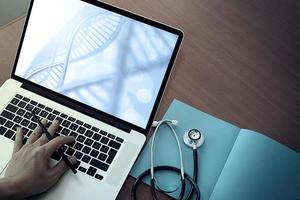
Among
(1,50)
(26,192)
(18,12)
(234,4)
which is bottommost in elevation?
(26,192)

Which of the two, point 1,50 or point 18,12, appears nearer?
point 1,50

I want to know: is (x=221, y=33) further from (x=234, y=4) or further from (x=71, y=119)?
(x=71, y=119)

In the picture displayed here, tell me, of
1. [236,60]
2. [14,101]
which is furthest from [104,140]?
[236,60]

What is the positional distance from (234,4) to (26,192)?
75 centimetres

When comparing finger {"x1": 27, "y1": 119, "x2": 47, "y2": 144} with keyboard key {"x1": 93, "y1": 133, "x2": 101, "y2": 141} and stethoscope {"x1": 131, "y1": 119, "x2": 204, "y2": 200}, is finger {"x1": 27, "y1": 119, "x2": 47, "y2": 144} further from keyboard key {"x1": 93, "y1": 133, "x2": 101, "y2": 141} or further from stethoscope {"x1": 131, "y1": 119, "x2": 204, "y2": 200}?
stethoscope {"x1": 131, "y1": 119, "x2": 204, "y2": 200}

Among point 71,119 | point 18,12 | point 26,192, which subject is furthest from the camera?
point 18,12

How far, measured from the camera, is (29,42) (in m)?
0.83

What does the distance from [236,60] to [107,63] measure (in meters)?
0.34

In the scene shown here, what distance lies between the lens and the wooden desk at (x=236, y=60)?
798 mm

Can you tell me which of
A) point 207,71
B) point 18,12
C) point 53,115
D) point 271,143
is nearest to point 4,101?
point 53,115

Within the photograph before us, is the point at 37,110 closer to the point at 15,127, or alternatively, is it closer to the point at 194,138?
the point at 15,127

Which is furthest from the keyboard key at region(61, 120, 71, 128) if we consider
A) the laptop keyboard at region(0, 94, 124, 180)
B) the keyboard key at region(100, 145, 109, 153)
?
the keyboard key at region(100, 145, 109, 153)

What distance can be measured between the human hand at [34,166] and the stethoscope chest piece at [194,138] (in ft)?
0.81

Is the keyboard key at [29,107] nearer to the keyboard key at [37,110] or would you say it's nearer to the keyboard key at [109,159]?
the keyboard key at [37,110]
